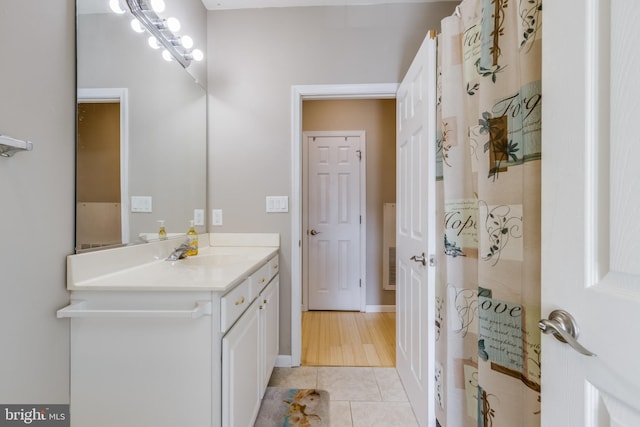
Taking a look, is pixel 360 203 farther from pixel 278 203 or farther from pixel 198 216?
pixel 198 216

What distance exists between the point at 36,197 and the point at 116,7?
92 centimetres

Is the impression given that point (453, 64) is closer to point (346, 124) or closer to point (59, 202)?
point (59, 202)

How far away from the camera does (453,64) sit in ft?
3.87

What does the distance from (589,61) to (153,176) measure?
66.2 inches

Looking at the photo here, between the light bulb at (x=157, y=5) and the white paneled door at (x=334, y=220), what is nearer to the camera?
the light bulb at (x=157, y=5)

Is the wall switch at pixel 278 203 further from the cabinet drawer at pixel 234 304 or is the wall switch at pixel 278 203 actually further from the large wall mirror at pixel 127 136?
the cabinet drawer at pixel 234 304

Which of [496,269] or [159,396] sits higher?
[496,269]

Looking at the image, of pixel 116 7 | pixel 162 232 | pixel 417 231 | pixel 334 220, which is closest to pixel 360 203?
pixel 334 220

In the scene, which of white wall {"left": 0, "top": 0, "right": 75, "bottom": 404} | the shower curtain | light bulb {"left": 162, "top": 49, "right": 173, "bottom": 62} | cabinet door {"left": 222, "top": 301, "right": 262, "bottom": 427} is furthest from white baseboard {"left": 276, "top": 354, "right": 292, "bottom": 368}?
light bulb {"left": 162, "top": 49, "right": 173, "bottom": 62}

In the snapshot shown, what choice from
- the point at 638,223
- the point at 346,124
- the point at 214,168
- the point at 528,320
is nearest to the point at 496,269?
the point at 528,320

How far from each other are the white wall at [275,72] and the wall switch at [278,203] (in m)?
0.03

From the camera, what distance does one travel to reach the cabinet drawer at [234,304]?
3.04ft

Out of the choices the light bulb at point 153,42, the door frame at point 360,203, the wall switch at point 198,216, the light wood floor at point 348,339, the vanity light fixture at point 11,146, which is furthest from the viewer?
the door frame at point 360,203

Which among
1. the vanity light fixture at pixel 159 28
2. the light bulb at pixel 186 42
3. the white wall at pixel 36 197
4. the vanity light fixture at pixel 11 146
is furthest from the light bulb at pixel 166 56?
the vanity light fixture at pixel 11 146
